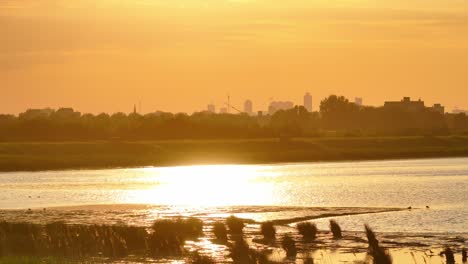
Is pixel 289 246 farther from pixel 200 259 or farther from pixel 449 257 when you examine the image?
pixel 449 257

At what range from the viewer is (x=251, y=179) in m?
141

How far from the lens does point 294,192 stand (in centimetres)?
10494

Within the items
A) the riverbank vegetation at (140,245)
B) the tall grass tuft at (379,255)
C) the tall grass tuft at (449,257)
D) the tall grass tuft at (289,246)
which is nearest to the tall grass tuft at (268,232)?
the riverbank vegetation at (140,245)

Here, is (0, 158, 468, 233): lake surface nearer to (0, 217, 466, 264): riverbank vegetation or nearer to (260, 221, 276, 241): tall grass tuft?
(260, 221, 276, 241): tall grass tuft

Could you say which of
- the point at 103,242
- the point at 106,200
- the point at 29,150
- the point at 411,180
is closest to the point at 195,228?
the point at 103,242

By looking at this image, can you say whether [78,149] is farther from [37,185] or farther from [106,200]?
[106,200]

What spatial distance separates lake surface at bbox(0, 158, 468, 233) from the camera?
2712 inches

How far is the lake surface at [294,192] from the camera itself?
226 ft

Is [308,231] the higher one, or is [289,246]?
[308,231]

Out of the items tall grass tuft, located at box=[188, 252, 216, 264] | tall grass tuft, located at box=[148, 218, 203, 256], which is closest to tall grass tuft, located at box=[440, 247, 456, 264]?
tall grass tuft, located at box=[188, 252, 216, 264]

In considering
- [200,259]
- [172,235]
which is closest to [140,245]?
[172,235]

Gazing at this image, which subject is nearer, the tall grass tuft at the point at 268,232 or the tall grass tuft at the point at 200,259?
the tall grass tuft at the point at 200,259

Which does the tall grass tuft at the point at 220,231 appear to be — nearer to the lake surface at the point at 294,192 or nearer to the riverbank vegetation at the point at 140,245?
the riverbank vegetation at the point at 140,245

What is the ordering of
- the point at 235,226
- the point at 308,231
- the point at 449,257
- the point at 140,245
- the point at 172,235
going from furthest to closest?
the point at 235,226
the point at 308,231
the point at 172,235
the point at 140,245
the point at 449,257
